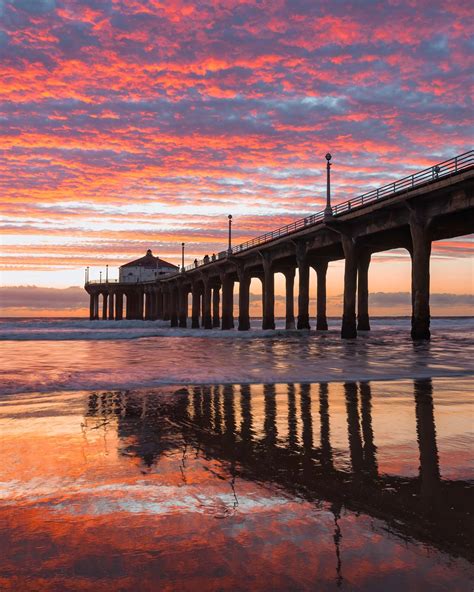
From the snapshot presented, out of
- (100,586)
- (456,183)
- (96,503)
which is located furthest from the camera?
(456,183)

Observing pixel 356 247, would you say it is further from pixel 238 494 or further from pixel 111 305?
pixel 111 305

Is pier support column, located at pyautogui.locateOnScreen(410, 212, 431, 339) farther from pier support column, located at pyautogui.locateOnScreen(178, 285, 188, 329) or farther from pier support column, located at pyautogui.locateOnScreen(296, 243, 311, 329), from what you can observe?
pier support column, located at pyautogui.locateOnScreen(178, 285, 188, 329)

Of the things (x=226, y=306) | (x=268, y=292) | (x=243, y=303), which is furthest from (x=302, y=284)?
(x=226, y=306)

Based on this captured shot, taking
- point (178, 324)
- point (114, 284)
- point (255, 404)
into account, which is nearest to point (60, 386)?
point (255, 404)

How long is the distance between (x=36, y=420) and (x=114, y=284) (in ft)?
429

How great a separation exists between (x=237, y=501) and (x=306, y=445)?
243 centimetres

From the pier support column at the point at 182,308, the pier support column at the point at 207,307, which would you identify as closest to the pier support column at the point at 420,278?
the pier support column at the point at 207,307

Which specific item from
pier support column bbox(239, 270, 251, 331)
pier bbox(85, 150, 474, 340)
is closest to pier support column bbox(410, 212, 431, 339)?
pier bbox(85, 150, 474, 340)

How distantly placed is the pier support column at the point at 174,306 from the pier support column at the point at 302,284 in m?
49.9

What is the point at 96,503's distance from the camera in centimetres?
446

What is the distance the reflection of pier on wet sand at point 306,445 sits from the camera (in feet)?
14.1

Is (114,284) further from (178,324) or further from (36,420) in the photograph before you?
(36,420)

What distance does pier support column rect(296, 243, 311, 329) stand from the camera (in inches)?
2189

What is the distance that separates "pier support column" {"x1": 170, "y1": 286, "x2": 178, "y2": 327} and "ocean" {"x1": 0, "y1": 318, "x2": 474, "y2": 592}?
3722 inches
